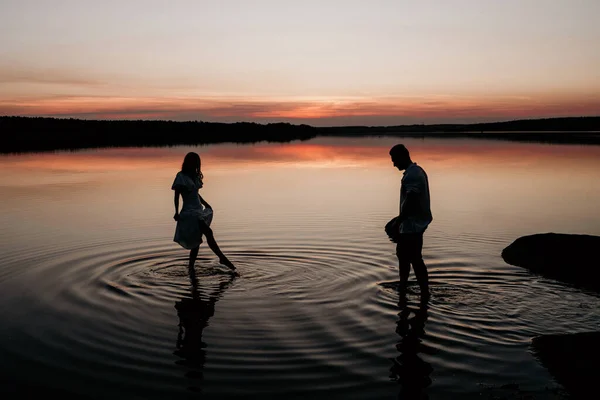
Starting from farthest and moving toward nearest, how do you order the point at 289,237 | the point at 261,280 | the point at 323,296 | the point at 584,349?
the point at 289,237 → the point at 261,280 → the point at 323,296 → the point at 584,349

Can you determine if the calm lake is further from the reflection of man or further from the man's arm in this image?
the man's arm

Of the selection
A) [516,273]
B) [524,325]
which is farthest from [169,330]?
[516,273]

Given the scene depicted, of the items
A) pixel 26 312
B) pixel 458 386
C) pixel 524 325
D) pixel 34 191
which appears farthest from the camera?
→ pixel 34 191

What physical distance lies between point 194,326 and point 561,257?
668cm

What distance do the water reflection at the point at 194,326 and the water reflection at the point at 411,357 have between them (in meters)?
2.06

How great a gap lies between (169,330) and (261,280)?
9.44 ft

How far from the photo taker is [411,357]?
7.04 m

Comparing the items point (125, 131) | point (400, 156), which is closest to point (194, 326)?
point (400, 156)

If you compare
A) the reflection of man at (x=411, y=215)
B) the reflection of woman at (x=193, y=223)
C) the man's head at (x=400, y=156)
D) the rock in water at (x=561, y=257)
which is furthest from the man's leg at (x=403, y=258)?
the reflection of woman at (x=193, y=223)

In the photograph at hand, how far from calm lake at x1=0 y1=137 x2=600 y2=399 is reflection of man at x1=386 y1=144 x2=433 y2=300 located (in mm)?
580

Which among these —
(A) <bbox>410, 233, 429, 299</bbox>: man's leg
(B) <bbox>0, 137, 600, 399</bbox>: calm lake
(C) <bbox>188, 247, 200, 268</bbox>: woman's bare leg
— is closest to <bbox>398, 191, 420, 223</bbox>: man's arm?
(A) <bbox>410, 233, 429, 299</bbox>: man's leg

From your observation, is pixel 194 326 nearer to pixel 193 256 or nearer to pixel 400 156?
pixel 193 256

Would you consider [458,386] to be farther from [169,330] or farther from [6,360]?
[6,360]

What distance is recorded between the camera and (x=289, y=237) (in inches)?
584
